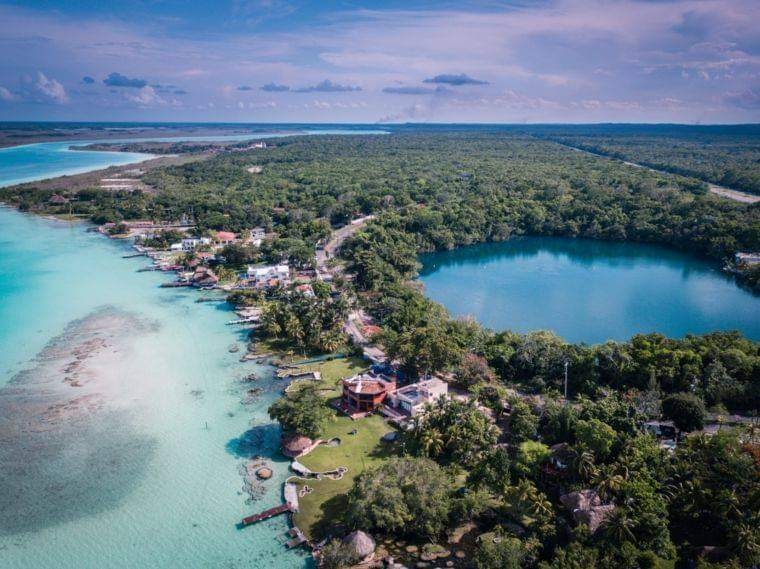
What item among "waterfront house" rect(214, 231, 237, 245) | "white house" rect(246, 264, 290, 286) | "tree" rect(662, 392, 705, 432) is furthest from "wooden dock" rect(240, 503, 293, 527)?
"waterfront house" rect(214, 231, 237, 245)

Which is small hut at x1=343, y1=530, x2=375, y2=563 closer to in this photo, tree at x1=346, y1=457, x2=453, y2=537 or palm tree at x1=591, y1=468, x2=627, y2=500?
tree at x1=346, y1=457, x2=453, y2=537

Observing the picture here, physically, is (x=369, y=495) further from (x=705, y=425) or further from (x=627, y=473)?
(x=705, y=425)

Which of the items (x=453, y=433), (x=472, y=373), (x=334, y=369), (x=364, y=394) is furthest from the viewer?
(x=334, y=369)

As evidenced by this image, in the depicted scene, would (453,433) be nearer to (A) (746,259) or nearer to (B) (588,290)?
(B) (588,290)

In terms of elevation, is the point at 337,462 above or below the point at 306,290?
below

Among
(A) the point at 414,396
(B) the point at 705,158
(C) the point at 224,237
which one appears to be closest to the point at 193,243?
(C) the point at 224,237

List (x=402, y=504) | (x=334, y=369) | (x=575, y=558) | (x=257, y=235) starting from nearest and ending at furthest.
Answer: (x=575, y=558)
(x=402, y=504)
(x=334, y=369)
(x=257, y=235)
